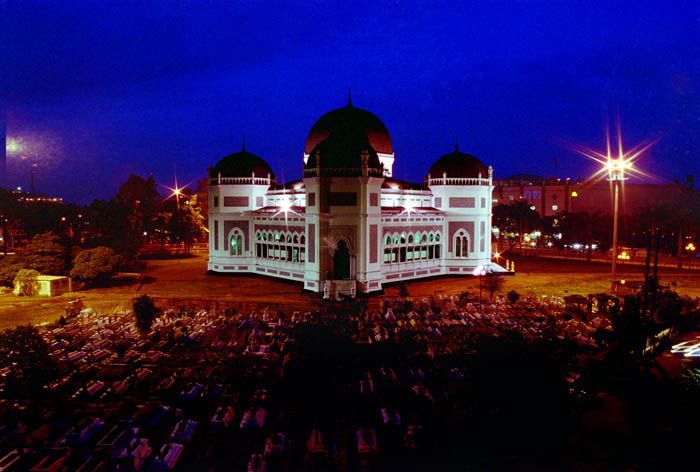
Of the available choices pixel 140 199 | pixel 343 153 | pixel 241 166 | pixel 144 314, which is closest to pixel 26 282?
pixel 144 314

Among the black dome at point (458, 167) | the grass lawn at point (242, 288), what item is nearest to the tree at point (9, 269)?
the grass lawn at point (242, 288)

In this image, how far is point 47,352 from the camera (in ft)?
55.4

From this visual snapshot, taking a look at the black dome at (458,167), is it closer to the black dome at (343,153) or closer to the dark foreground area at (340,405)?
the black dome at (343,153)

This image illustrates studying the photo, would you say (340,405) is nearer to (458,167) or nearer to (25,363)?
(25,363)

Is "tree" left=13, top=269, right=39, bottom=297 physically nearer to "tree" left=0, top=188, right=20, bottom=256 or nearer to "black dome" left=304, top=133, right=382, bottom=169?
"tree" left=0, top=188, right=20, bottom=256

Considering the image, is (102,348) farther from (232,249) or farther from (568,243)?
(568,243)

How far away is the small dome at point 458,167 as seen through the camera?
4094 centimetres

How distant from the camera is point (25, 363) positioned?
51.0 feet

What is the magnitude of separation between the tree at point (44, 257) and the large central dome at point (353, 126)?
20897 mm

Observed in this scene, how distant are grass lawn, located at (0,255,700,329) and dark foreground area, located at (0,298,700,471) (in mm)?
8801

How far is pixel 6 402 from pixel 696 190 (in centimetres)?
8644

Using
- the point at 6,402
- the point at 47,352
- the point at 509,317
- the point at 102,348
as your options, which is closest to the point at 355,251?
the point at 509,317

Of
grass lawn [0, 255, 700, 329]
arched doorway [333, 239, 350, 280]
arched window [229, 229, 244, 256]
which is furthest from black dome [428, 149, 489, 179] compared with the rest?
arched window [229, 229, 244, 256]

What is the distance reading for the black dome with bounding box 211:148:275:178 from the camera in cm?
4166
